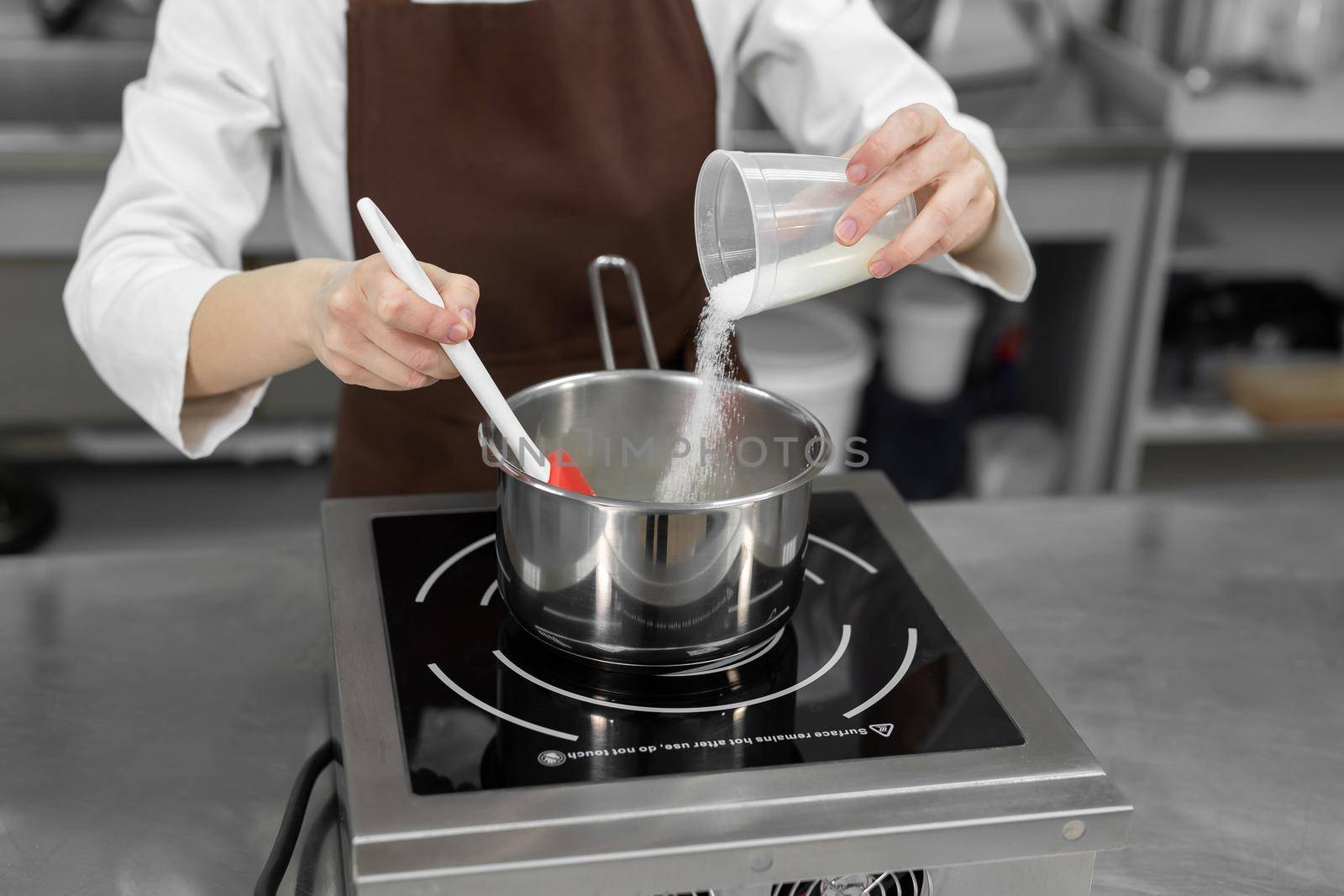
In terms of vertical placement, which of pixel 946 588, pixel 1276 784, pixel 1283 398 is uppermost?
pixel 946 588

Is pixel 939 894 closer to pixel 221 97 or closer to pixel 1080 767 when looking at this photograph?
pixel 1080 767

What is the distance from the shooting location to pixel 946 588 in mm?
880

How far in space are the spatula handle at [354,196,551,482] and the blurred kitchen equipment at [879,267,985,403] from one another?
1718mm

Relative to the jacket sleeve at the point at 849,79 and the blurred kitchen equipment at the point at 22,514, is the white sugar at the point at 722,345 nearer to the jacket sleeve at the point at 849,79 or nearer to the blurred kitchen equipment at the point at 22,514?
the jacket sleeve at the point at 849,79

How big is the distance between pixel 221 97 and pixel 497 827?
747 mm

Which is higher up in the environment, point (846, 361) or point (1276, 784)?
point (1276, 784)

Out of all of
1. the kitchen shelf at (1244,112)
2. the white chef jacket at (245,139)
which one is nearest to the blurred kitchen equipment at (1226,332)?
the kitchen shelf at (1244,112)

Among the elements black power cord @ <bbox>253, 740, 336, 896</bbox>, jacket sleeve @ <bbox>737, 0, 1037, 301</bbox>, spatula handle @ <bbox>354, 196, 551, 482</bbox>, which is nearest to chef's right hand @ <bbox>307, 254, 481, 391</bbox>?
spatula handle @ <bbox>354, 196, 551, 482</bbox>

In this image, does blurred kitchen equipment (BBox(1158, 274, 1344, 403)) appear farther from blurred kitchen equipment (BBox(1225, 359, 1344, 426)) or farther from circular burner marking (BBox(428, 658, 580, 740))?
circular burner marking (BBox(428, 658, 580, 740))

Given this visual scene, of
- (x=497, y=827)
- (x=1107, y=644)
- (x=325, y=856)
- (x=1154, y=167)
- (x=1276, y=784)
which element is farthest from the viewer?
(x=1154, y=167)

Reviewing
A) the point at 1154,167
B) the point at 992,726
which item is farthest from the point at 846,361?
the point at 992,726

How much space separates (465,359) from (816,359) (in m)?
1.62

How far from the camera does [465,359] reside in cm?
77

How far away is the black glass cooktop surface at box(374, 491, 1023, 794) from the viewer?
695mm
